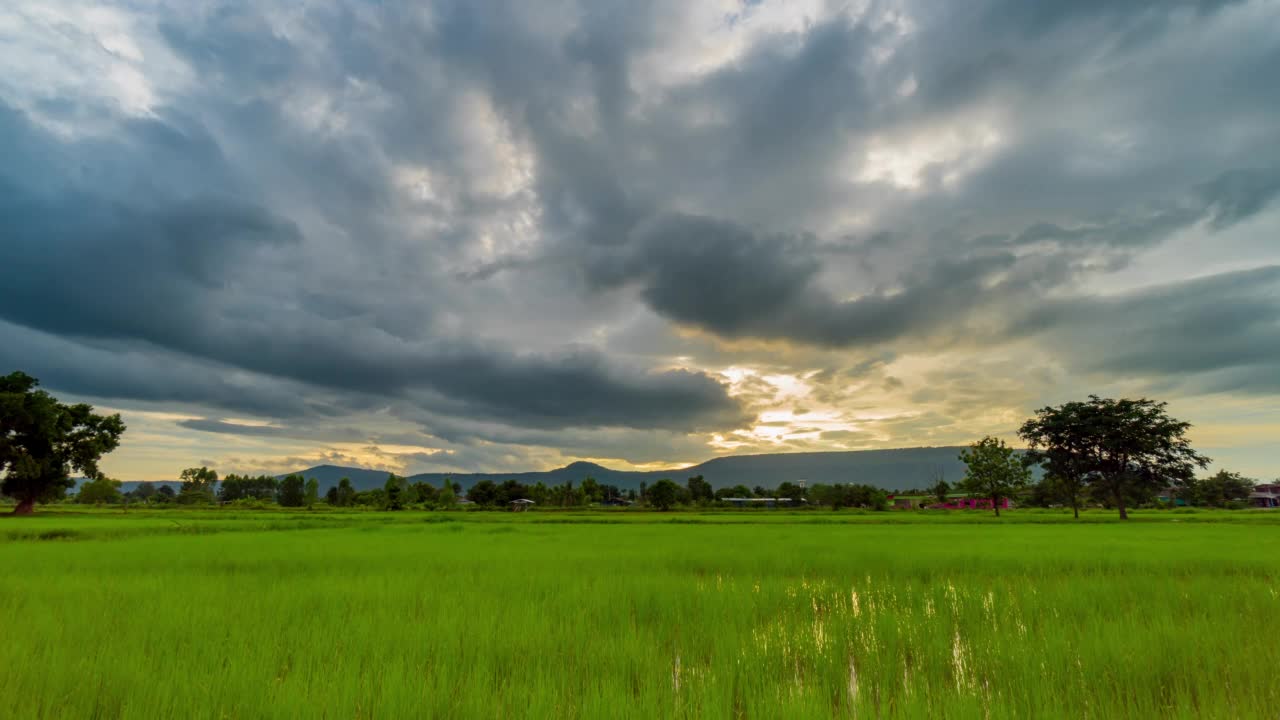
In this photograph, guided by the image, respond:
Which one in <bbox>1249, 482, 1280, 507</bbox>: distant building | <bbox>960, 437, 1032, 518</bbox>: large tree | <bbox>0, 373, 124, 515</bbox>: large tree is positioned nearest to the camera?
<bbox>0, 373, 124, 515</bbox>: large tree

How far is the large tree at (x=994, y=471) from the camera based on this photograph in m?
45.9

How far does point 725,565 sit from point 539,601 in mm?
5101

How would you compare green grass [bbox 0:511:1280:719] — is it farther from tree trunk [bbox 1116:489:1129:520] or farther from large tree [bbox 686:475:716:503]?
large tree [bbox 686:475:716:503]

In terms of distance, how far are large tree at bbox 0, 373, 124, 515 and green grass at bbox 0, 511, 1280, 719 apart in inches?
1793

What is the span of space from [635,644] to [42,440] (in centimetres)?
5927

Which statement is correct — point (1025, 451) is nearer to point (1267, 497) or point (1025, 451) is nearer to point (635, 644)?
point (635, 644)

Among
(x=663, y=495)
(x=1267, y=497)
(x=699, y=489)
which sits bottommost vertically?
(x=699, y=489)

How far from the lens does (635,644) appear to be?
476cm

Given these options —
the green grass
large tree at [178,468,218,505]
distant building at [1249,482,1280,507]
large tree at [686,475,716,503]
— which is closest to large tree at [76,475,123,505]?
large tree at [178,468,218,505]

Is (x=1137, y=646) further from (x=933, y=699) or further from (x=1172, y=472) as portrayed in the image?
(x=1172, y=472)

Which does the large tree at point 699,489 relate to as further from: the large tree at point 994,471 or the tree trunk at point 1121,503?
the tree trunk at point 1121,503

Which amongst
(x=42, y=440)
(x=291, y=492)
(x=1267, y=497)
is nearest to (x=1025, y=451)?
(x=42, y=440)

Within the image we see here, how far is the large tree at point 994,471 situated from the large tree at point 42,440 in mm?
77076

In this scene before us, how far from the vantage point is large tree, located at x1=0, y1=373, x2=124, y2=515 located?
37.6 metres
